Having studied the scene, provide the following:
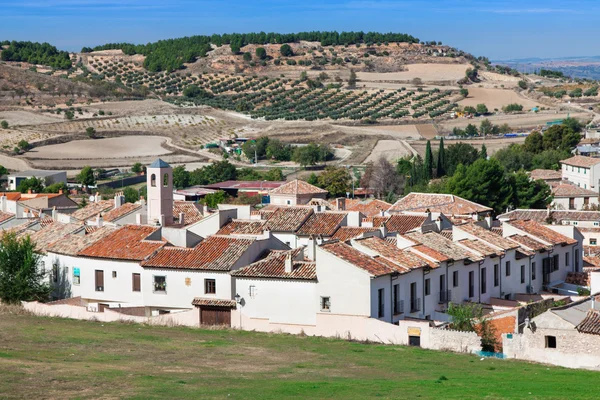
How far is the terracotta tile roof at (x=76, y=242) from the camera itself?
40375mm

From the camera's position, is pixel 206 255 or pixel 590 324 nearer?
pixel 590 324

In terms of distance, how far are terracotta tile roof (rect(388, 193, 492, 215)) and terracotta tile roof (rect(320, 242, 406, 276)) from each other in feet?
77.8

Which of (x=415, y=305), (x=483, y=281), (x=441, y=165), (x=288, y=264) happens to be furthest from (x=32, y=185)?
(x=415, y=305)

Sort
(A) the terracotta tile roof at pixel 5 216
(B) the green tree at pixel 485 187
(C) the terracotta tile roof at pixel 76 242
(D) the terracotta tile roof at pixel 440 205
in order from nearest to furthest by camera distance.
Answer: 1. (C) the terracotta tile roof at pixel 76 242
2. (A) the terracotta tile roof at pixel 5 216
3. (D) the terracotta tile roof at pixel 440 205
4. (B) the green tree at pixel 485 187

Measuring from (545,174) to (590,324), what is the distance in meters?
56.5

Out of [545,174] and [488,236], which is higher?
[545,174]

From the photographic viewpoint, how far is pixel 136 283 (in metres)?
38.2

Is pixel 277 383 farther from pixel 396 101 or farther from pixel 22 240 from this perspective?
pixel 396 101

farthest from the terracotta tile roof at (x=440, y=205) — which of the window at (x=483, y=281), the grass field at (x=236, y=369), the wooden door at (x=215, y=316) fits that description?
the grass field at (x=236, y=369)

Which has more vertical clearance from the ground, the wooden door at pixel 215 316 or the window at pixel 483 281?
the window at pixel 483 281

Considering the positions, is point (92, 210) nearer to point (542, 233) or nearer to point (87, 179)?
point (542, 233)

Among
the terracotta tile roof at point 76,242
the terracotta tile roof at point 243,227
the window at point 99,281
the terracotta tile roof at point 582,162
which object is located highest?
the terracotta tile roof at point 582,162

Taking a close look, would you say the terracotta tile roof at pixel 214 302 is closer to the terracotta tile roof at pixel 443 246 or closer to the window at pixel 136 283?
the window at pixel 136 283

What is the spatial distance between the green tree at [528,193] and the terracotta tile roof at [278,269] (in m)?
35.8
